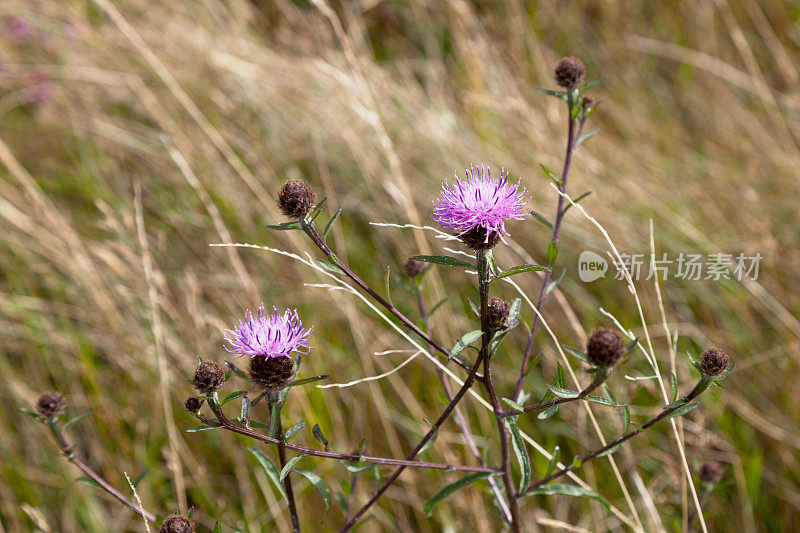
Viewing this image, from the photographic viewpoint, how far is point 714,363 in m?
1.31

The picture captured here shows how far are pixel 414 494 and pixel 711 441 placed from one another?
1.06 m

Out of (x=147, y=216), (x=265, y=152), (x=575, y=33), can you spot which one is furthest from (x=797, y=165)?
(x=147, y=216)

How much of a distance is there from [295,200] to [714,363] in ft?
2.90

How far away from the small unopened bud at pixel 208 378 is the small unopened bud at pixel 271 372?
69 millimetres

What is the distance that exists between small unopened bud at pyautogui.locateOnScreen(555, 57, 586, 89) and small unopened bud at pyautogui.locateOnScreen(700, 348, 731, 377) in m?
0.67

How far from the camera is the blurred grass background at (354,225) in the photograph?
242 centimetres

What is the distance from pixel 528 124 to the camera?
3.11 meters

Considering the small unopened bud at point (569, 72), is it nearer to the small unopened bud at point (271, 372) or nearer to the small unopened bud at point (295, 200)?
the small unopened bud at point (295, 200)

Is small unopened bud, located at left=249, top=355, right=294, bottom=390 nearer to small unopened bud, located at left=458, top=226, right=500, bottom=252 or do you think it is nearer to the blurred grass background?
small unopened bud, located at left=458, top=226, right=500, bottom=252

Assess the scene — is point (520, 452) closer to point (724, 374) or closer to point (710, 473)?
point (724, 374)

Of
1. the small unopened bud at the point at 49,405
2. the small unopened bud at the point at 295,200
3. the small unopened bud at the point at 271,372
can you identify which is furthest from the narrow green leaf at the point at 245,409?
the small unopened bud at the point at 49,405

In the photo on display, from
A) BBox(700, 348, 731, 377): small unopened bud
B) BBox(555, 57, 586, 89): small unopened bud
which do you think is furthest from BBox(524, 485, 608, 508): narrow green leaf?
BBox(555, 57, 586, 89): small unopened bud

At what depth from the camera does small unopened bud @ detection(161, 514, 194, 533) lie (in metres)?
1.33

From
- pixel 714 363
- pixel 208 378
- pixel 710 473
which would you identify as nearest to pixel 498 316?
pixel 714 363
